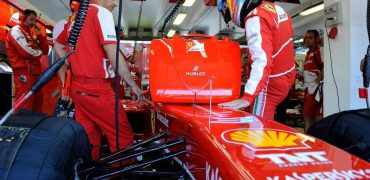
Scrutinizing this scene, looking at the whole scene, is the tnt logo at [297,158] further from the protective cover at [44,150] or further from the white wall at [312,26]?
the white wall at [312,26]

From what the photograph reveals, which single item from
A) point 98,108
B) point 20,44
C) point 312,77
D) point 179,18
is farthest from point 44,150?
point 179,18

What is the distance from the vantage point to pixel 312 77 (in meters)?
5.55

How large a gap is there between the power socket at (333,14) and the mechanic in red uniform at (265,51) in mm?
1726

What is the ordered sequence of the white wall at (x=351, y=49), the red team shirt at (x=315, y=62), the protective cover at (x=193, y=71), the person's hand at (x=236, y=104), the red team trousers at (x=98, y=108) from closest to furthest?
the person's hand at (x=236, y=104)
the protective cover at (x=193, y=71)
the red team trousers at (x=98, y=108)
the white wall at (x=351, y=49)
the red team shirt at (x=315, y=62)

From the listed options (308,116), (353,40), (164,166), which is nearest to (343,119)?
(164,166)

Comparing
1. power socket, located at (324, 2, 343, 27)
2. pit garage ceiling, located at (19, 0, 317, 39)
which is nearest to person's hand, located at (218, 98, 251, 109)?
power socket, located at (324, 2, 343, 27)

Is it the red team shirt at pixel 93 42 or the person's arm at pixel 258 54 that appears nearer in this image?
the person's arm at pixel 258 54

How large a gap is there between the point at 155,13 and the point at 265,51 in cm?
1183

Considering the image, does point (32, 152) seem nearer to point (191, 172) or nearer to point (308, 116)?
point (191, 172)

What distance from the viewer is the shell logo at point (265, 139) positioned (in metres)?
1.12

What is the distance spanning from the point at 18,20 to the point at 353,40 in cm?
520

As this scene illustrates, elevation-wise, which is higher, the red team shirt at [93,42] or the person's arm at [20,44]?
the person's arm at [20,44]

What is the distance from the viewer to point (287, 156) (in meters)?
1.04

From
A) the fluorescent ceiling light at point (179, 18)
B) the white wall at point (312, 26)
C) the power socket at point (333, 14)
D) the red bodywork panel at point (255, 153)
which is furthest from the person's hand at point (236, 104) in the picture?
the white wall at point (312, 26)
